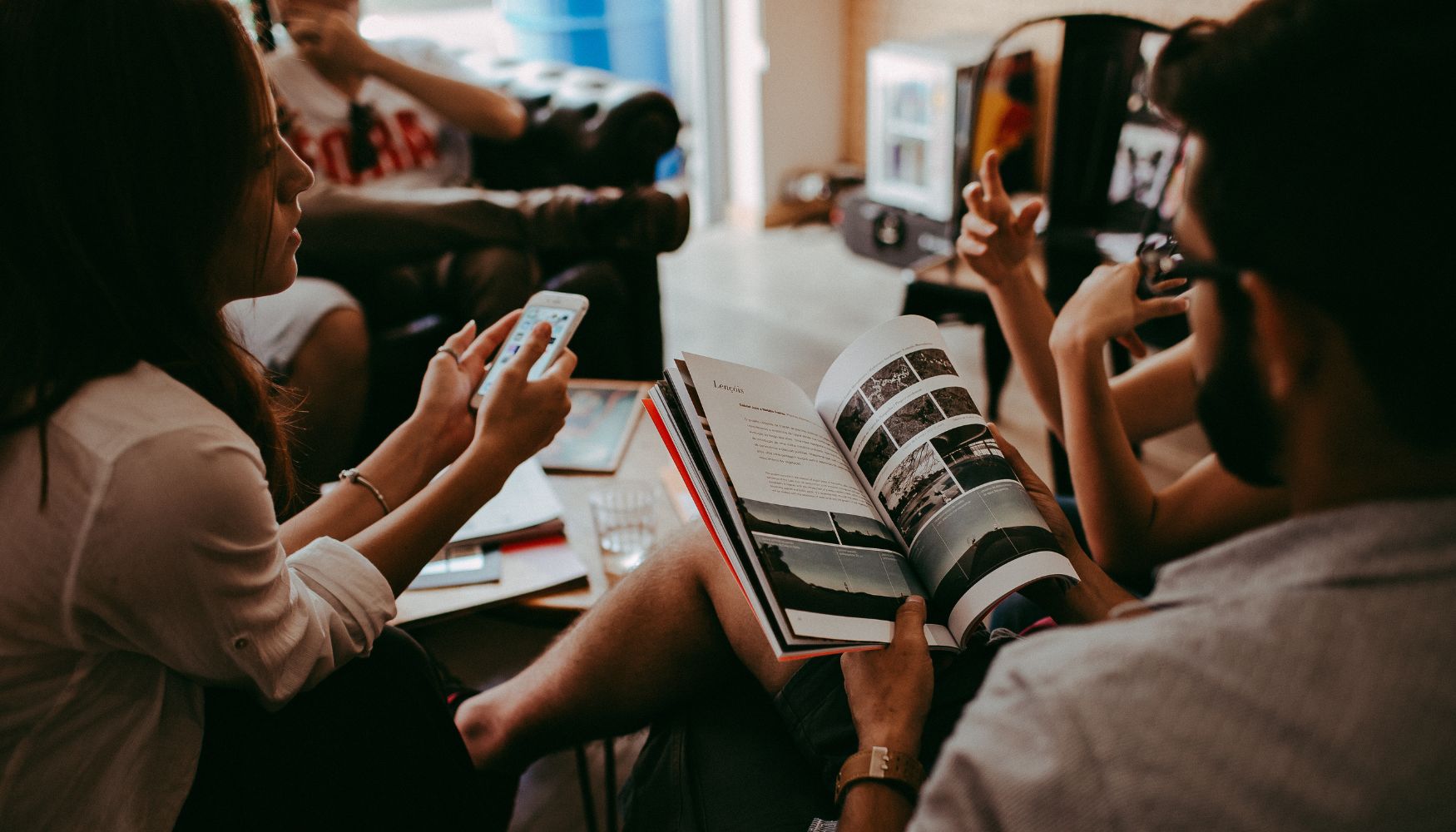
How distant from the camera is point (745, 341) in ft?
8.96

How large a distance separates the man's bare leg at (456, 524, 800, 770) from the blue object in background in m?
2.85

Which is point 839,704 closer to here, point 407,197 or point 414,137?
point 407,197

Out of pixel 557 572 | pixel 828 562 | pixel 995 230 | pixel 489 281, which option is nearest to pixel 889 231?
pixel 489 281

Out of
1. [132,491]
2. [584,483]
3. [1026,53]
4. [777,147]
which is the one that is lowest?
[777,147]

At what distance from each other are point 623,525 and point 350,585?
0.39 m

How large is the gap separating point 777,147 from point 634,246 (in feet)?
6.45

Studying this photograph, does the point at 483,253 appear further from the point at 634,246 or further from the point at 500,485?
the point at 500,485

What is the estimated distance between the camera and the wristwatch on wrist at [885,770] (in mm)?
659

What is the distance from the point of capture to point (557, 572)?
1.03 meters

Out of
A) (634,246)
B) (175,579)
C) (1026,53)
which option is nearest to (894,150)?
(1026,53)

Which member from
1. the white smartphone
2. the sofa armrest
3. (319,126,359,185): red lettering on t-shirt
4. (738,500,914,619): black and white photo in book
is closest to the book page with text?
(738,500,914,619): black and white photo in book

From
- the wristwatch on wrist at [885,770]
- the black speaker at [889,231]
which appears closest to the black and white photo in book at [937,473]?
the wristwatch on wrist at [885,770]

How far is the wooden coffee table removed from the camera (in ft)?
3.20

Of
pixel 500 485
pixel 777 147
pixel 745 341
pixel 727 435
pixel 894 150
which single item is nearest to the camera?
pixel 727 435
